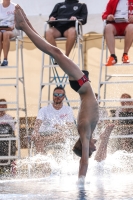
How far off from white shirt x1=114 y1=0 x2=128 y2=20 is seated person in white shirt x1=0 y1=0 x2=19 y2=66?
1598 mm

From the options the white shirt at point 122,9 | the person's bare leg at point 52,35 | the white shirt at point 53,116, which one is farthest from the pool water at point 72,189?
the white shirt at point 122,9

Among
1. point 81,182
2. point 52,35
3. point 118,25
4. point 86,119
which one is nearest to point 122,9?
point 118,25

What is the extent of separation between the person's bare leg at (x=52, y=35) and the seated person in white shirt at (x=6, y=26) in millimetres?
499

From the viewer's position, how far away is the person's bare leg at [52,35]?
9078 millimetres

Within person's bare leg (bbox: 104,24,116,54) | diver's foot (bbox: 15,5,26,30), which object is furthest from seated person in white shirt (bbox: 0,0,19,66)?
diver's foot (bbox: 15,5,26,30)

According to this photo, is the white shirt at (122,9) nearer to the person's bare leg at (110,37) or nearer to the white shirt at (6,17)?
the person's bare leg at (110,37)

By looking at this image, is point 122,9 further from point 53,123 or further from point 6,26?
point 53,123

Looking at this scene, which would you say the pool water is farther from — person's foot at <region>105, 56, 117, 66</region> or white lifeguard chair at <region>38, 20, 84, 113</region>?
white lifeguard chair at <region>38, 20, 84, 113</region>

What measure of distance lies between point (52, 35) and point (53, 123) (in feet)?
4.63

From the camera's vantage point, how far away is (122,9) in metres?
9.04

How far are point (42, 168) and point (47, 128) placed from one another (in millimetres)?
652

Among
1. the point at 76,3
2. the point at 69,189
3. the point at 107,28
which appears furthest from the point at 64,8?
the point at 69,189

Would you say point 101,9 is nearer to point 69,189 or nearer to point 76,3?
point 76,3

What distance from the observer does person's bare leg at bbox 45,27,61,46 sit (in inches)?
357
